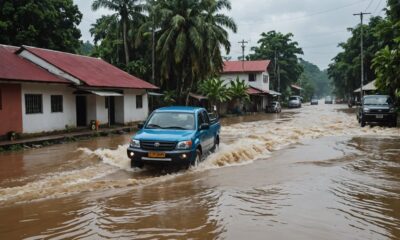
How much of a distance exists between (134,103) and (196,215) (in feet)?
75.5

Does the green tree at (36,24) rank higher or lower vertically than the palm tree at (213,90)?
higher

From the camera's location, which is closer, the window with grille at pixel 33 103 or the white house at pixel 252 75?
the window with grille at pixel 33 103

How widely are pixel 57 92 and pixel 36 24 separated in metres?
13.4

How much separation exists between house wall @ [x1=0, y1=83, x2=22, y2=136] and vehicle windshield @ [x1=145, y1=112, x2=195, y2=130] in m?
9.41

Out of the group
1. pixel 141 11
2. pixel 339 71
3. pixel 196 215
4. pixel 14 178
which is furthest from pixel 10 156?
pixel 339 71

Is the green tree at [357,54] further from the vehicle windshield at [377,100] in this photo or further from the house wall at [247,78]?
the vehicle windshield at [377,100]

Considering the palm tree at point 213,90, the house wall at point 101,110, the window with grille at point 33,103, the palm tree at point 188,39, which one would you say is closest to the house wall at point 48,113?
the window with grille at point 33,103

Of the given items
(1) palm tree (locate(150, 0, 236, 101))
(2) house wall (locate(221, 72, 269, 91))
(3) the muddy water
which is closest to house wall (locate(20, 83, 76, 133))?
(3) the muddy water

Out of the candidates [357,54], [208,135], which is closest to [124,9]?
[208,135]

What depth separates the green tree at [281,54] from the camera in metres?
78.1

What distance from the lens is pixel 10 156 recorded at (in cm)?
1554

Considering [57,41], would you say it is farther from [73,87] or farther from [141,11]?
[73,87]

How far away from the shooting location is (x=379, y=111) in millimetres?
24516

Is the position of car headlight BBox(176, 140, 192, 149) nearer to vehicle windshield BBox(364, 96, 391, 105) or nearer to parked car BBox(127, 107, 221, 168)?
parked car BBox(127, 107, 221, 168)
